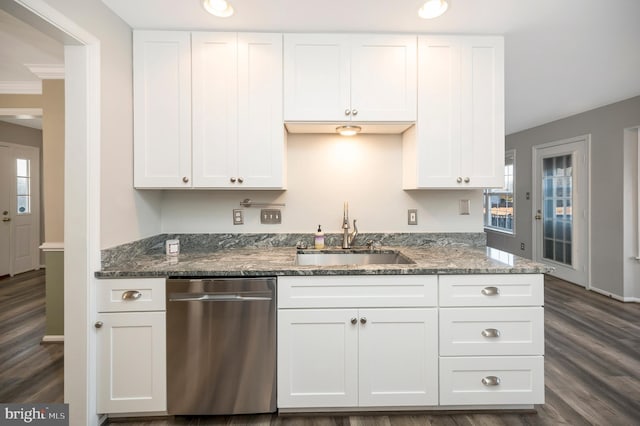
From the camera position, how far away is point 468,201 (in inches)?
97.6

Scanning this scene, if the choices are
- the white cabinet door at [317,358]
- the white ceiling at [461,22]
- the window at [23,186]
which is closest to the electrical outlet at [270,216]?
the white cabinet door at [317,358]

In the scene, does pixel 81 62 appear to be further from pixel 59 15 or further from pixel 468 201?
pixel 468 201

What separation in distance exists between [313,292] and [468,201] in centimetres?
147

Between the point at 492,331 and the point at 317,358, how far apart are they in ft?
3.16

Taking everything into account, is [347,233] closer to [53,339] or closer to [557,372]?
[557,372]

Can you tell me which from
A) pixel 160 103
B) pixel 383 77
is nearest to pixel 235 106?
pixel 160 103

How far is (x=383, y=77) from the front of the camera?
6.86ft

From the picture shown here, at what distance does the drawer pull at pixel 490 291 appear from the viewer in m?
1.76

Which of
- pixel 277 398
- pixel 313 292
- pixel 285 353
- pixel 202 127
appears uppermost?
pixel 202 127

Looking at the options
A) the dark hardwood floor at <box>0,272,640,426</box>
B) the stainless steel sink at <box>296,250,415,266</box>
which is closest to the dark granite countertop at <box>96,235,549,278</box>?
the stainless steel sink at <box>296,250,415,266</box>

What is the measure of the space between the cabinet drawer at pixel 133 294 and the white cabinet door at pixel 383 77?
154cm

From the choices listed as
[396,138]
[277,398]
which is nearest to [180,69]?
[396,138]

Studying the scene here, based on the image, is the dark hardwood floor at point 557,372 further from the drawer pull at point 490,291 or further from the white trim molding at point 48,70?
the white trim molding at point 48,70

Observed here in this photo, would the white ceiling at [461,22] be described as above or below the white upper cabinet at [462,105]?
above
